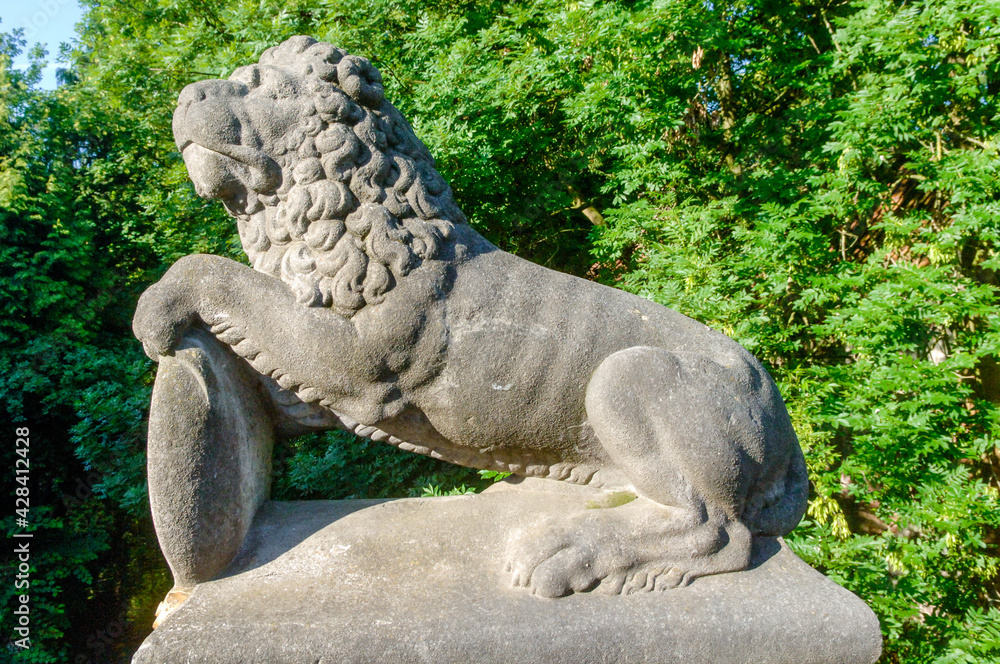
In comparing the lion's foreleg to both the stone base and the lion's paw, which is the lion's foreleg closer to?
the stone base

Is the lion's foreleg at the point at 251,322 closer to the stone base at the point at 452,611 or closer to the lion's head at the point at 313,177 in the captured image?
the lion's head at the point at 313,177

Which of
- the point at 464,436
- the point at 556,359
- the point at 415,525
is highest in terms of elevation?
the point at 556,359

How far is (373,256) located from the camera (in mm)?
1838

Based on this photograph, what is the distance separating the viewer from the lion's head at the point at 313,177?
72.1 inches

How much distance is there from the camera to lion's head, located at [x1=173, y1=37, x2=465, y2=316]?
1830mm

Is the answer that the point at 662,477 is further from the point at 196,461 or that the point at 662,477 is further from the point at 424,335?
the point at 196,461

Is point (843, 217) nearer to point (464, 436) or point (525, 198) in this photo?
point (525, 198)

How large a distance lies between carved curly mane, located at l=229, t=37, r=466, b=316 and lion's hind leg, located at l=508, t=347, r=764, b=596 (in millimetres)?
659

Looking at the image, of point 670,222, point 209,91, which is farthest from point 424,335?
point 670,222

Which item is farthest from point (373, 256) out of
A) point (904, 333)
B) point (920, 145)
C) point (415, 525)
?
point (920, 145)

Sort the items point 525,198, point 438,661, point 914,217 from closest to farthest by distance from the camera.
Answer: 1. point 438,661
2. point 914,217
3. point 525,198

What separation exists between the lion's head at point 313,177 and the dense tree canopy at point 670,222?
2.31 metres

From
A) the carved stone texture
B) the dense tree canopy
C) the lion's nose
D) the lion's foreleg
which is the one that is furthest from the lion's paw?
the dense tree canopy

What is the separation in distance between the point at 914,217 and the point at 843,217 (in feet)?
1.16
